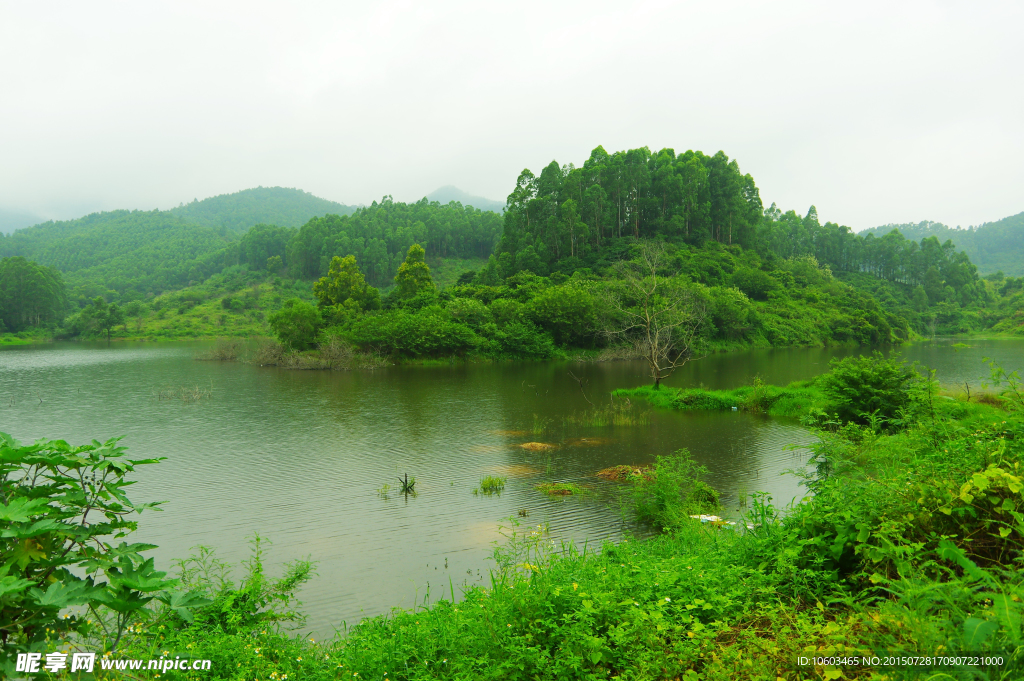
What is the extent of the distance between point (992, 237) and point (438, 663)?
21733 cm

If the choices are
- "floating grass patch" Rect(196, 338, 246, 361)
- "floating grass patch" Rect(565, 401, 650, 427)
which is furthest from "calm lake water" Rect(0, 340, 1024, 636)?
"floating grass patch" Rect(196, 338, 246, 361)

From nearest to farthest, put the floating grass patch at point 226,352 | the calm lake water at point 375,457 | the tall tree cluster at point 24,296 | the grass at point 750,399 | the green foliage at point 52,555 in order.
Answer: the green foliage at point 52,555
the calm lake water at point 375,457
the grass at point 750,399
the floating grass patch at point 226,352
the tall tree cluster at point 24,296

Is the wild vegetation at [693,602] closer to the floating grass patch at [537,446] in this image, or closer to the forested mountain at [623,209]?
the floating grass patch at [537,446]

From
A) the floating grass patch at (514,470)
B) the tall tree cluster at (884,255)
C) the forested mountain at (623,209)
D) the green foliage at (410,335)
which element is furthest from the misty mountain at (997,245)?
the floating grass patch at (514,470)

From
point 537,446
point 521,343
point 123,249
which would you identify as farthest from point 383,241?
point 123,249

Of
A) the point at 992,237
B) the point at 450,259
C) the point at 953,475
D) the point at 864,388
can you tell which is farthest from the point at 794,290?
the point at 992,237

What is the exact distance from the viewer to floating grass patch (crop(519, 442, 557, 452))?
1741 cm

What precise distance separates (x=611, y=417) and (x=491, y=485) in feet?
30.8

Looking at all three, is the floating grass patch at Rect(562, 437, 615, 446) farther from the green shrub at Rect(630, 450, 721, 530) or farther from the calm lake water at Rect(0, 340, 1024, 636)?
the green shrub at Rect(630, 450, 721, 530)

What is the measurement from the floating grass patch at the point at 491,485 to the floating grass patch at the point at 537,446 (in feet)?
11.8

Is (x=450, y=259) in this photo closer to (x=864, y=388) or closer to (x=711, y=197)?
(x=711, y=197)

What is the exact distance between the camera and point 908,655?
2998 millimetres

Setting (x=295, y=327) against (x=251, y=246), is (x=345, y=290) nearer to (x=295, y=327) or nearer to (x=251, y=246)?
(x=295, y=327)

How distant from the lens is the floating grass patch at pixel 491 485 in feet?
43.7
